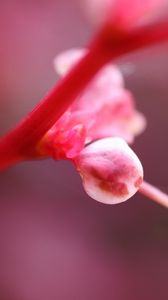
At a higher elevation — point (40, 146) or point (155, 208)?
point (155, 208)

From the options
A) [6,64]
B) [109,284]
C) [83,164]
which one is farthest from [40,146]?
[6,64]

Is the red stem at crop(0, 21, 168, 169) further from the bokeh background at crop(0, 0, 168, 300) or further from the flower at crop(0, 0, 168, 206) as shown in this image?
the bokeh background at crop(0, 0, 168, 300)

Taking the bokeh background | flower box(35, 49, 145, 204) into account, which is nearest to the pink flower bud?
flower box(35, 49, 145, 204)

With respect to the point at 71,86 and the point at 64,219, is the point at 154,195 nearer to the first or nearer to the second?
the point at 71,86

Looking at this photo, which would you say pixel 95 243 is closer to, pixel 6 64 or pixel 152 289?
pixel 152 289

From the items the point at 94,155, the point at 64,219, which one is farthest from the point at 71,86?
the point at 64,219

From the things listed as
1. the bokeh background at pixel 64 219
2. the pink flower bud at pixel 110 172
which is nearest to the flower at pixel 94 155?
the pink flower bud at pixel 110 172
